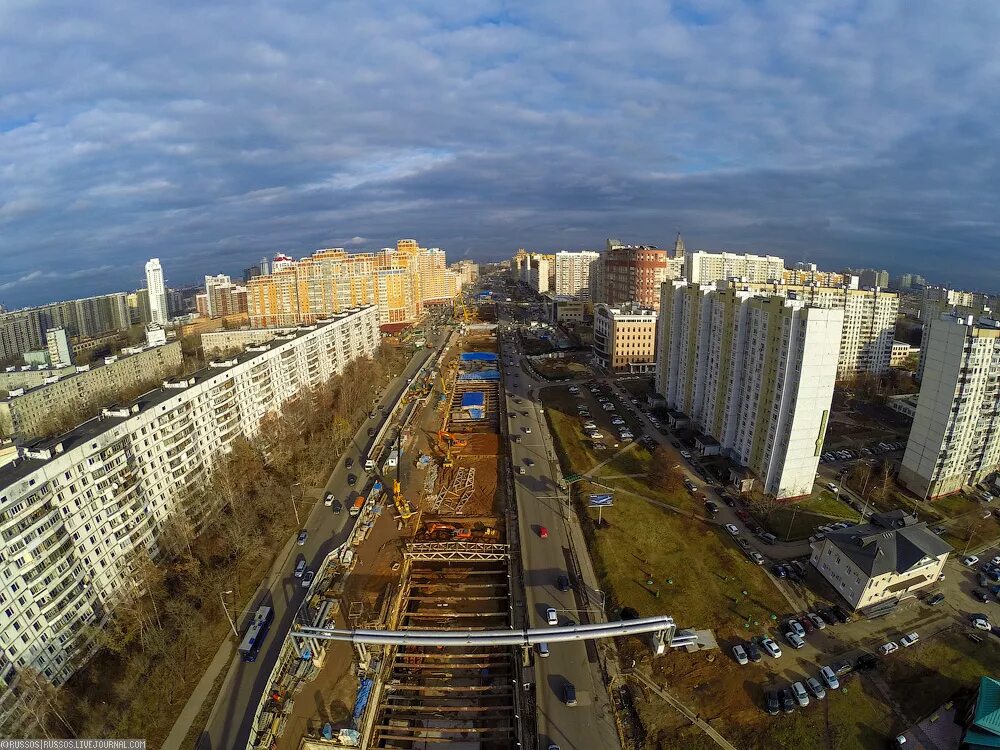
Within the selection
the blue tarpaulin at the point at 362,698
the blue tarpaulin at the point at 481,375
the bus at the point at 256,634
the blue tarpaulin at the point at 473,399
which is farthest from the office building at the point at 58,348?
the blue tarpaulin at the point at 362,698

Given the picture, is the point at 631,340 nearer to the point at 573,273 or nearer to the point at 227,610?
the point at 227,610

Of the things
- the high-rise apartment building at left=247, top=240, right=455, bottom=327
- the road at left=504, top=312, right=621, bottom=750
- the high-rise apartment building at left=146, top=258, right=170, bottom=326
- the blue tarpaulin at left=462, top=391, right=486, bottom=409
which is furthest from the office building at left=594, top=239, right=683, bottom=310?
the high-rise apartment building at left=146, top=258, right=170, bottom=326

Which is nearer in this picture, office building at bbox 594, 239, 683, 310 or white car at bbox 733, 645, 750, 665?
white car at bbox 733, 645, 750, 665

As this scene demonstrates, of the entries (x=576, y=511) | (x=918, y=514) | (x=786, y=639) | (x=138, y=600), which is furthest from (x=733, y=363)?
(x=138, y=600)

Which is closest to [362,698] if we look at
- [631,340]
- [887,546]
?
[887,546]

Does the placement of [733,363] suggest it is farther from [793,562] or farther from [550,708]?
[550,708]

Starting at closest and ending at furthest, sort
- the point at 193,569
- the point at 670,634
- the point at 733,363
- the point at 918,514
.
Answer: the point at 670,634 < the point at 193,569 < the point at 918,514 < the point at 733,363

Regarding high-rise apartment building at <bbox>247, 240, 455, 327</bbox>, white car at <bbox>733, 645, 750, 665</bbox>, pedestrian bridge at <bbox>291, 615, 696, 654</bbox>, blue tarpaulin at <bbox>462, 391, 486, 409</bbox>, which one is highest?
high-rise apartment building at <bbox>247, 240, 455, 327</bbox>

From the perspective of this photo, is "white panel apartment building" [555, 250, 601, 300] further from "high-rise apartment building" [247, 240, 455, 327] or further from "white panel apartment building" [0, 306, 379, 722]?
"white panel apartment building" [0, 306, 379, 722]
